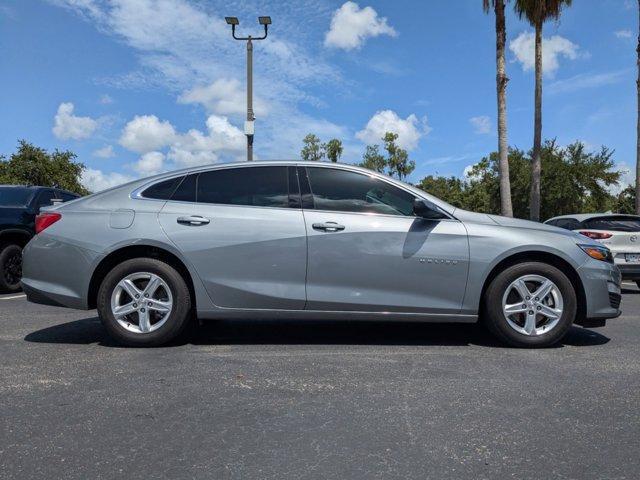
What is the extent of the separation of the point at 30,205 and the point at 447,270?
7.32 metres

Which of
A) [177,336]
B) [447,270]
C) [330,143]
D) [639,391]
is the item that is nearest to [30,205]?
[177,336]

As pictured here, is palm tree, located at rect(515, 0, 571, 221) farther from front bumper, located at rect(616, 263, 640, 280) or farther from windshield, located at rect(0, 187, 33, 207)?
windshield, located at rect(0, 187, 33, 207)

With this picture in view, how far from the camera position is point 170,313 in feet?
15.3

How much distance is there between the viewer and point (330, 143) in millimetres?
51531

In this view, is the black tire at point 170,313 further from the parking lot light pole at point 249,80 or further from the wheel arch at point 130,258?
the parking lot light pole at point 249,80

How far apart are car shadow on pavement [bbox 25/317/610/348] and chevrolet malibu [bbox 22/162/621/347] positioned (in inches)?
14.4

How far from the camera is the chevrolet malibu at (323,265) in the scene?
462 centimetres

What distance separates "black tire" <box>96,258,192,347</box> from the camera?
4.65 m

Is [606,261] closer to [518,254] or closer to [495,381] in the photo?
[518,254]

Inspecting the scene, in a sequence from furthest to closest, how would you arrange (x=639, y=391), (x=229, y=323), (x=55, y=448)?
(x=229, y=323) < (x=639, y=391) < (x=55, y=448)

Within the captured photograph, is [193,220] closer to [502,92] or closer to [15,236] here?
[15,236]

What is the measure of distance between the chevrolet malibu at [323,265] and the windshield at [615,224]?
17.9 ft

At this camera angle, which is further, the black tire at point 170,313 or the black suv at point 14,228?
the black suv at point 14,228

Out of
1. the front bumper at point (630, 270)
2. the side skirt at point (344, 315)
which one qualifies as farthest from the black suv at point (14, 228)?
the front bumper at point (630, 270)
